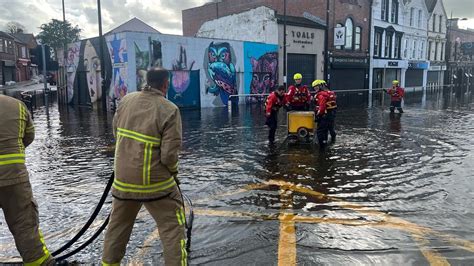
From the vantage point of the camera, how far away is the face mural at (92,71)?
23.2 m

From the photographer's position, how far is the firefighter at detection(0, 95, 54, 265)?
3449 mm

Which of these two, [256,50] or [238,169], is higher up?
[256,50]

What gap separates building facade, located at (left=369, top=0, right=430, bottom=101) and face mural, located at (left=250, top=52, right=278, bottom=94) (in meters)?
12.4

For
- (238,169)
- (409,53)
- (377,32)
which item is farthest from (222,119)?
(409,53)

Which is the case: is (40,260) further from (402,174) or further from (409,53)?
(409,53)

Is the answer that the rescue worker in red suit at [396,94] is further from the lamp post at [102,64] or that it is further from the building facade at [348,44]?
the lamp post at [102,64]

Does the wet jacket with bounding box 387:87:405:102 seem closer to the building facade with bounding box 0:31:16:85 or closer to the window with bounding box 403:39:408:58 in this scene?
the window with bounding box 403:39:408:58

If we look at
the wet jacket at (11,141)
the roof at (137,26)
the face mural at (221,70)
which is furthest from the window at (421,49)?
the wet jacket at (11,141)

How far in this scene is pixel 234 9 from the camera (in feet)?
121

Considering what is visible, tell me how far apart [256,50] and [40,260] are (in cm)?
2307

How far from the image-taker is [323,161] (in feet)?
28.1

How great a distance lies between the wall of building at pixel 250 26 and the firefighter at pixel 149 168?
2404cm

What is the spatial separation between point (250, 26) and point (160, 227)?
26046 mm

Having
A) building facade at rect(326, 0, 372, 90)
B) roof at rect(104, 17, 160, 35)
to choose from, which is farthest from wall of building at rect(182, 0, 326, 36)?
roof at rect(104, 17, 160, 35)
